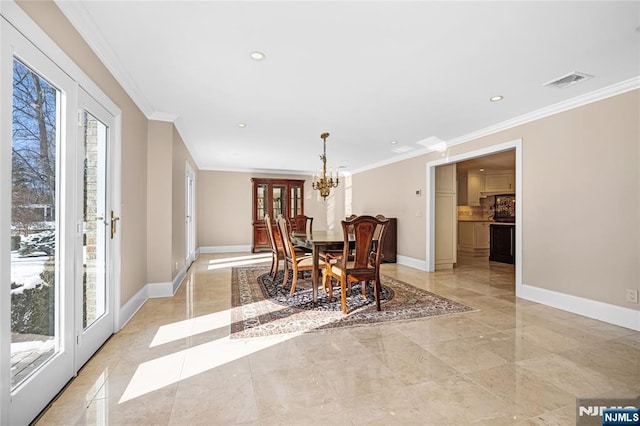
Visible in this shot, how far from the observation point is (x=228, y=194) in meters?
8.54

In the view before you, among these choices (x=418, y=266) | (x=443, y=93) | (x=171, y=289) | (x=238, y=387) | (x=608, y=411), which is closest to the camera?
(x=608, y=411)

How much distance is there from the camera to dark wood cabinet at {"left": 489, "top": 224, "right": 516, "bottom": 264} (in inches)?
265

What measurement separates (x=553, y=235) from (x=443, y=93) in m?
2.21

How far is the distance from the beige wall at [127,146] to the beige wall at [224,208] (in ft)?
15.1

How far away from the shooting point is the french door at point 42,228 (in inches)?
55.5

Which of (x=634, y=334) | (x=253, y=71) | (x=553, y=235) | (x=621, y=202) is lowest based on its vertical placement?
(x=634, y=334)

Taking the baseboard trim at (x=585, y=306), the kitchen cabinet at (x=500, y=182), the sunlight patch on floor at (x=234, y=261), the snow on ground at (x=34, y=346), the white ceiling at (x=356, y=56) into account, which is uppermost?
the white ceiling at (x=356, y=56)

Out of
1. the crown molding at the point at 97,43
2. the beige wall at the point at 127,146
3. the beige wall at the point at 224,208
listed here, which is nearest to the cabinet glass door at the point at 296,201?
the beige wall at the point at 224,208

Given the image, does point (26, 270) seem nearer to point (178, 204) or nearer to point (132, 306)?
point (132, 306)

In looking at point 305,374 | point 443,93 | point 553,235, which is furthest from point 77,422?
point 553,235

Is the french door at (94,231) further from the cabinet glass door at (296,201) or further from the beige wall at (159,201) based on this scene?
the cabinet glass door at (296,201)

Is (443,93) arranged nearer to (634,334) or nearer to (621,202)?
(621,202)

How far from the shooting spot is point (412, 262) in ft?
20.7

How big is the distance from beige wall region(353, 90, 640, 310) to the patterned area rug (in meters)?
1.28
